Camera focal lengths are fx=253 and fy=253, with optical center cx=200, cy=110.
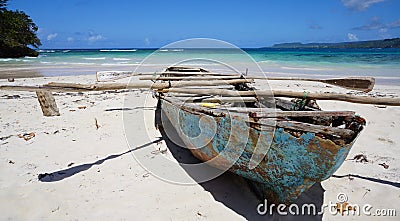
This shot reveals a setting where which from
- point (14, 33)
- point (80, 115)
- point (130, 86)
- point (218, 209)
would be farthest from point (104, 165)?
point (14, 33)

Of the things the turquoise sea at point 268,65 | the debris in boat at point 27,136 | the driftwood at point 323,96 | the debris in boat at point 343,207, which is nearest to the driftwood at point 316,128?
the debris in boat at point 343,207

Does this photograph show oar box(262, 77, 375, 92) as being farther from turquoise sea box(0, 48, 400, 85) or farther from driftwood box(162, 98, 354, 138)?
driftwood box(162, 98, 354, 138)

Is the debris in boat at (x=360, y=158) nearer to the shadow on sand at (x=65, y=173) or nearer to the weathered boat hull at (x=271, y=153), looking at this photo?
the weathered boat hull at (x=271, y=153)

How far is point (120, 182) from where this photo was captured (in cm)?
259

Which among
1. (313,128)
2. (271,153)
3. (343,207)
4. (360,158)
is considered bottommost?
(343,207)

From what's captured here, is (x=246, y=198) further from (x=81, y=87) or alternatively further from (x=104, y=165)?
(x=81, y=87)

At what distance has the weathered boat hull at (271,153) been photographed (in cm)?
168

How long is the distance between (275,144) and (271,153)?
9 centimetres

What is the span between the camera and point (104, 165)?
292 cm

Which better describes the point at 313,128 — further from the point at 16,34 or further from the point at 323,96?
the point at 16,34

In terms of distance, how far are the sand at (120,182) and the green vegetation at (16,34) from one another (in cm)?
2423

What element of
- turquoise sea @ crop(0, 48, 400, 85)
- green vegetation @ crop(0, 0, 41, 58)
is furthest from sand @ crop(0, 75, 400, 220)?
green vegetation @ crop(0, 0, 41, 58)

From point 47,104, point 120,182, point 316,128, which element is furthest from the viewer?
point 47,104

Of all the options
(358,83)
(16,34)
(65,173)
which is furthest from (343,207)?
(16,34)
